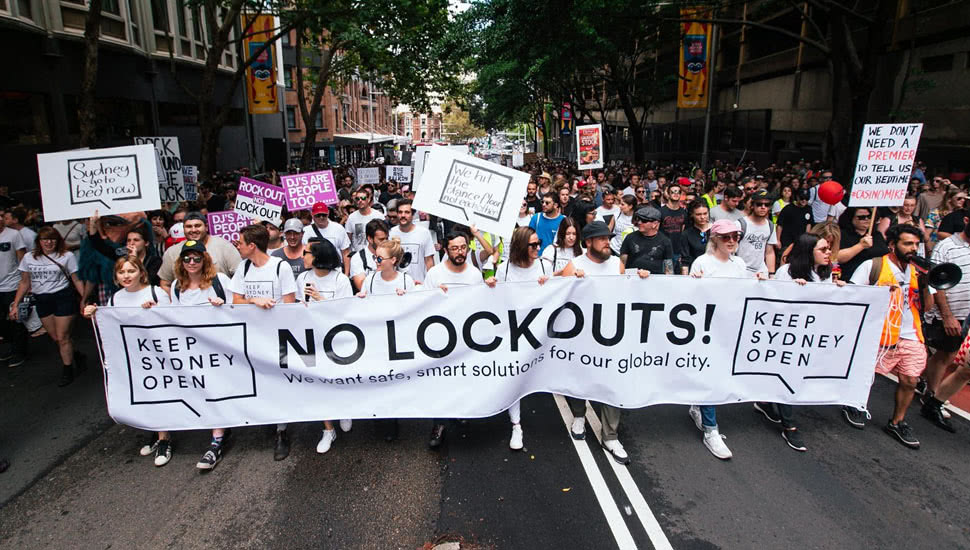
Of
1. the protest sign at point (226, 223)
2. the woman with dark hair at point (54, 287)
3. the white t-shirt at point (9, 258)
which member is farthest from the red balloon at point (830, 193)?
the white t-shirt at point (9, 258)

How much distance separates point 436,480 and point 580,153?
38.0 feet

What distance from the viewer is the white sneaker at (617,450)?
4832mm

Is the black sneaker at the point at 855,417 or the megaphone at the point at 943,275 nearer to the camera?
the megaphone at the point at 943,275

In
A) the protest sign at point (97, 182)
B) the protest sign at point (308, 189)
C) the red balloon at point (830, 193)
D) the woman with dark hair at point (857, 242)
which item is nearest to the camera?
the woman with dark hair at point (857, 242)

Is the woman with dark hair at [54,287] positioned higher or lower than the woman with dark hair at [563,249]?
lower

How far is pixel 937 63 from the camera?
52.9 feet

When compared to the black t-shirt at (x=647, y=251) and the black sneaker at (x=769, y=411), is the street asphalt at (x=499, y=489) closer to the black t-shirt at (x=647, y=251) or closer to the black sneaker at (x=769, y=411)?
the black sneaker at (x=769, y=411)

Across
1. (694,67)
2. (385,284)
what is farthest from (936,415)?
(694,67)

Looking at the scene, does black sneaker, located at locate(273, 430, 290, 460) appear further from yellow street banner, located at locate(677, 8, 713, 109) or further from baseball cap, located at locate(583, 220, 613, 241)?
yellow street banner, located at locate(677, 8, 713, 109)

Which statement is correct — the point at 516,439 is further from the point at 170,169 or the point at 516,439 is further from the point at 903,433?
the point at 170,169

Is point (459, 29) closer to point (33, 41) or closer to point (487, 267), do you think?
point (33, 41)

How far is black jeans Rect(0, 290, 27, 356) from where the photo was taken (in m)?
7.29

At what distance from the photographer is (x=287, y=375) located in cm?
479

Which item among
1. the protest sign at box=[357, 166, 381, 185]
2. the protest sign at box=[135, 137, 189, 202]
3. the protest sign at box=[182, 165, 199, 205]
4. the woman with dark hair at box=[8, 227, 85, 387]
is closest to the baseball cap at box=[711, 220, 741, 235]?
the woman with dark hair at box=[8, 227, 85, 387]
